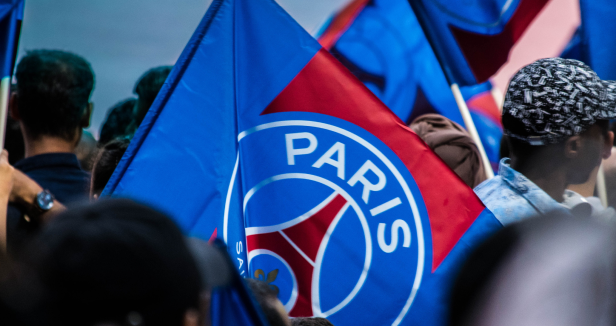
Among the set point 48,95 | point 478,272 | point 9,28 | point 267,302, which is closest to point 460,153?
point 267,302

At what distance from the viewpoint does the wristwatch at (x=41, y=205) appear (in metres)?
2.09

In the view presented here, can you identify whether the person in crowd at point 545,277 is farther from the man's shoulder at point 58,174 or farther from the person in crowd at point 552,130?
the man's shoulder at point 58,174

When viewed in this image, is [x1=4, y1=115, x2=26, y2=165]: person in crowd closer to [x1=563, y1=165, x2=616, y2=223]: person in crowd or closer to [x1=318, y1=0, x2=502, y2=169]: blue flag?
[x1=318, y1=0, x2=502, y2=169]: blue flag

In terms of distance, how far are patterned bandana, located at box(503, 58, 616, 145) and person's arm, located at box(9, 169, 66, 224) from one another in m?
1.55

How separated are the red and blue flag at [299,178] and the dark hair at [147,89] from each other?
85cm

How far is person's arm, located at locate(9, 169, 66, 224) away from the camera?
2.08m

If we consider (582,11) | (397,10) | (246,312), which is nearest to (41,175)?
(246,312)

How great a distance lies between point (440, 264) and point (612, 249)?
137 centimetres

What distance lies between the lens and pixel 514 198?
2.08m

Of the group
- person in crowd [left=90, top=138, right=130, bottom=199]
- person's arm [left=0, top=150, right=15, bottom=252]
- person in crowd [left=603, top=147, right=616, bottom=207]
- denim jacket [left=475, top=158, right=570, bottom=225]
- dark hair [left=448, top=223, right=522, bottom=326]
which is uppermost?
dark hair [left=448, top=223, right=522, bottom=326]

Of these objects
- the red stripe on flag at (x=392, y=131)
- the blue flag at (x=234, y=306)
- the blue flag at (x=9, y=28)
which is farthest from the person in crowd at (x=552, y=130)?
the blue flag at (x=9, y=28)

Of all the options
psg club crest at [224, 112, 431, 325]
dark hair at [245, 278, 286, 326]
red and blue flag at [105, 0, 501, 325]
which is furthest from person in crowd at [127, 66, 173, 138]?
dark hair at [245, 278, 286, 326]

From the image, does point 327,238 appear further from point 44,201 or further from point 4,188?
point 4,188

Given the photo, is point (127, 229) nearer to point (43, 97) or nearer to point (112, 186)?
point (112, 186)
